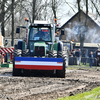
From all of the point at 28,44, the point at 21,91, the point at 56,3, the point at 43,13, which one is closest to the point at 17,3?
the point at 56,3

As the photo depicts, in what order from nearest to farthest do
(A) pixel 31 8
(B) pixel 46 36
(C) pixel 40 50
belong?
(C) pixel 40 50 < (B) pixel 46 36 < (A) pixel 31 8

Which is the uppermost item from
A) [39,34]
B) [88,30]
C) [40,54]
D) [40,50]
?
[88,30]

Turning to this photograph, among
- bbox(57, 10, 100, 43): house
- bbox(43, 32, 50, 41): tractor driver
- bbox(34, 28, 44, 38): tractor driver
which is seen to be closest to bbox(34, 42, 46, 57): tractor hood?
bbox(43, 32, 50, 41): tractor driver

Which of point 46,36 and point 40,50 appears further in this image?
point 46,36

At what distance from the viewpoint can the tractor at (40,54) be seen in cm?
1449

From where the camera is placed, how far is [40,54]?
1541 centimetres

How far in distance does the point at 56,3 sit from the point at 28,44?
26.0 meters

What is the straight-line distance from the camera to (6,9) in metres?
34.8

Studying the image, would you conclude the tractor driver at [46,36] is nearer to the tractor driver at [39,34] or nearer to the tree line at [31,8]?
the tractor driver at [39,34]

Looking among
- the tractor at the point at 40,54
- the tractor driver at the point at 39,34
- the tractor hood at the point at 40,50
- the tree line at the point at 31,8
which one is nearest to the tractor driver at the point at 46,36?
the tractor at the point at 40,54

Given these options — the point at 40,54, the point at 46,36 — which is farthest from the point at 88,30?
the point at 40,54

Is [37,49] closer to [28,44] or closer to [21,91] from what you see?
[28,44]

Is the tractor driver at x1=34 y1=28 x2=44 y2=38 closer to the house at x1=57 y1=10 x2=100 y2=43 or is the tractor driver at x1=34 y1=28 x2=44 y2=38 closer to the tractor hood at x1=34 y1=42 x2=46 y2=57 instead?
the tractor hood at x1=34 y1=42 x2=46 y2=57

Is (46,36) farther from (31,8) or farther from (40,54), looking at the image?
(31,8)
